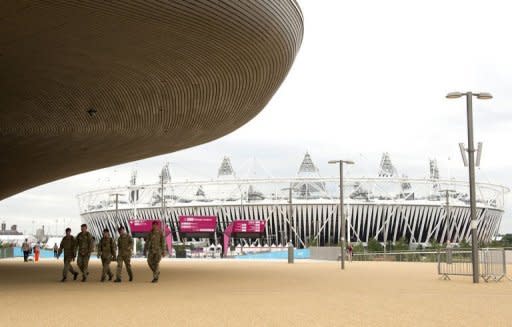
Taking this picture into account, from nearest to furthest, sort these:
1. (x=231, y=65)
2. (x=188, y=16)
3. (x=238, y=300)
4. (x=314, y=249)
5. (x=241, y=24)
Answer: (x=238, y=300), (x=188, y=16), (x=241, y=24), (x=231, y=65), (x=314, y=249)

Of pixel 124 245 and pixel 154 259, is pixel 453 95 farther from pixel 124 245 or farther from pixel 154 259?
pixel 124 245

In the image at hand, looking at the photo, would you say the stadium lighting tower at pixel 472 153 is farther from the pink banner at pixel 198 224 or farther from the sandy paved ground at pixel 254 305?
the pink banner at pixel 198 224

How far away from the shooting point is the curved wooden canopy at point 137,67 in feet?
46.3

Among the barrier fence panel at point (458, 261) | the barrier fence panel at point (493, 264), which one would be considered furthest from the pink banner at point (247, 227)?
the barrier fence panel at point (493, 264)

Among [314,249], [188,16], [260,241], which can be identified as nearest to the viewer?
[188,16]

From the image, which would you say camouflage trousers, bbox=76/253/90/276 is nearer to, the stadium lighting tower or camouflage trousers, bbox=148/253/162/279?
camouflage trousers, bbox=148/253/162/279

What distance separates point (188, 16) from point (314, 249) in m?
43.7

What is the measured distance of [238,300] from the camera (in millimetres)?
13461

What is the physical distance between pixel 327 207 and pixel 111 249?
83.5m

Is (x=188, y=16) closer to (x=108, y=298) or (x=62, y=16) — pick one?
(x=62, y=16)

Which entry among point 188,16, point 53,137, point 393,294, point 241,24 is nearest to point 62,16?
point 188,16

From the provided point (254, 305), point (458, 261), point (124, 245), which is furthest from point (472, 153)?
point (254, 305)

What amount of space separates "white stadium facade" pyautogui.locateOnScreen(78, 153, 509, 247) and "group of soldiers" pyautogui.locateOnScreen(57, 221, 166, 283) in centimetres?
7684

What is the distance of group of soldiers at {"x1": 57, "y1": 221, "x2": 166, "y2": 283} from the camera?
734 inches
